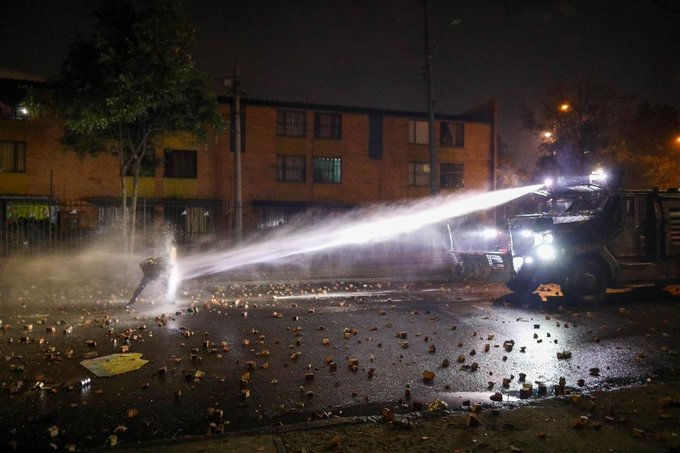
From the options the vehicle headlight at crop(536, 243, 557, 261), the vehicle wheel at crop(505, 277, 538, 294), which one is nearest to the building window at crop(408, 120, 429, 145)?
the vehicle wheel at crop(505, 277, 538, 294)

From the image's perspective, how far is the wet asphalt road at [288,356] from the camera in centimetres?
482

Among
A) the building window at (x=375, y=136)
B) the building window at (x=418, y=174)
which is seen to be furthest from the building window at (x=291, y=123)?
the building window at (x=418, y=174)

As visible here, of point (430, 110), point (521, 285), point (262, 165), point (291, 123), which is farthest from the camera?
point (291, 123)

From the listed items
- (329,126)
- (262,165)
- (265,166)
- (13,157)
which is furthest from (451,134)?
(13,157)

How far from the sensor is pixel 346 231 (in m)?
30.6

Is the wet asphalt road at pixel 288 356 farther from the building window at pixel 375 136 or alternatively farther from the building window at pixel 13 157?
→ the building window at pixel 375 136

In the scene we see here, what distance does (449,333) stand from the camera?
8336mm

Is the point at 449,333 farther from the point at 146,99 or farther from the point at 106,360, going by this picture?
the point at 146,99

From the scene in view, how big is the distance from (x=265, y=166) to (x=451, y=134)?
1530 centimetres

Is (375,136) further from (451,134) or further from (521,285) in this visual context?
(521,285)

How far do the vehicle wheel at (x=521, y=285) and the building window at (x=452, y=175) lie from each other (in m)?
26.0

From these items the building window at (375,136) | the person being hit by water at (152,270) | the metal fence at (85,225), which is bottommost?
the person being hit by water at (152,270)

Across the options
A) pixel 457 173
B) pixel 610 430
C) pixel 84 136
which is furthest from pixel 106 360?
pixel 457 173

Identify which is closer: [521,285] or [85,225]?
[521,285]
